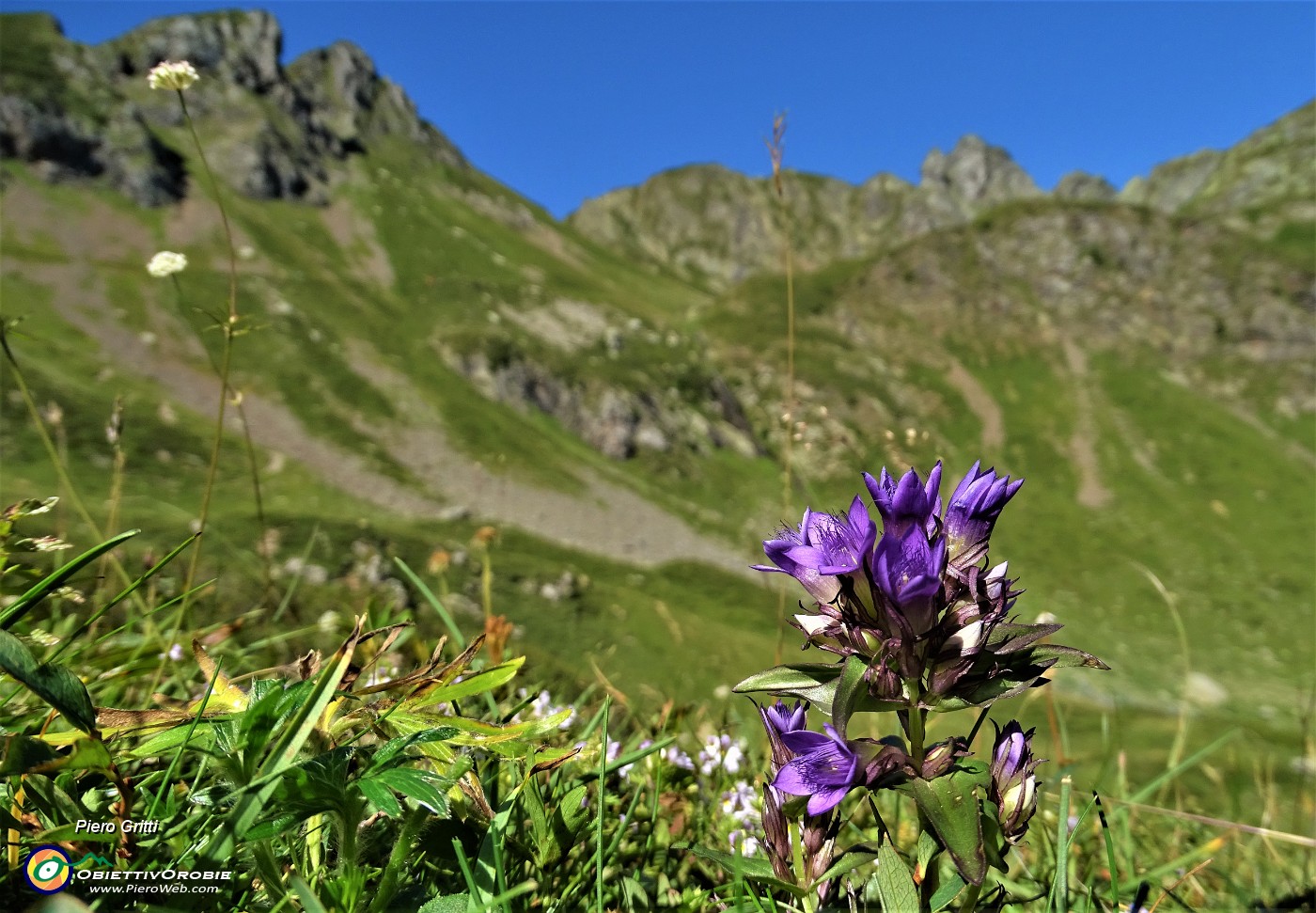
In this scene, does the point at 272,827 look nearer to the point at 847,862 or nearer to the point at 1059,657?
the point at 847,862

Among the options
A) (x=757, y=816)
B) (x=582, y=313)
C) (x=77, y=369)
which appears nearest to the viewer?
(x=757, y=816)

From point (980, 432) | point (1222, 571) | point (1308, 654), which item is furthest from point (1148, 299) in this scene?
point (1308, 654)

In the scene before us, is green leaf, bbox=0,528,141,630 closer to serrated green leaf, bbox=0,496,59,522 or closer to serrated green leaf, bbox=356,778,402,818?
serrated green leaf, bbox=0,496,59,522

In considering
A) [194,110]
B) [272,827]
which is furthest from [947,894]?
[194,110]

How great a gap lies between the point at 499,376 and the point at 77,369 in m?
32.8

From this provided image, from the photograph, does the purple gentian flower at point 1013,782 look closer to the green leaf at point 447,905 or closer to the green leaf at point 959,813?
the green leaf at point 959,813

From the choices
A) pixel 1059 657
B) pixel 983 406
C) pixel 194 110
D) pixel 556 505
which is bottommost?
pixel 556 505

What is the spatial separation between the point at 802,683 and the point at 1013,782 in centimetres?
53

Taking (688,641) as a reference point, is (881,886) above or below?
above

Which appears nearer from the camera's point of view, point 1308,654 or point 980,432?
point 1308,654

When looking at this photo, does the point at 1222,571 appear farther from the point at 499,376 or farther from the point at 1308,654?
the point at 499,376

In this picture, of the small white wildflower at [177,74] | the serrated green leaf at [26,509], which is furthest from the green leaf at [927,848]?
the small white wildflower at [177,74]

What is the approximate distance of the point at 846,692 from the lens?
1492mm

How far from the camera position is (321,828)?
5.66 ft
